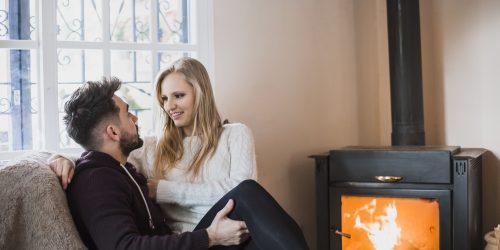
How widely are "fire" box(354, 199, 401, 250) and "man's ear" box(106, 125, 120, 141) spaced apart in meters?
1.25

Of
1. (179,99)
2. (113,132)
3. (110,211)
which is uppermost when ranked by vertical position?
(179,99)

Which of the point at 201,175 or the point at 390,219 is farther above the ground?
the point at 201,175

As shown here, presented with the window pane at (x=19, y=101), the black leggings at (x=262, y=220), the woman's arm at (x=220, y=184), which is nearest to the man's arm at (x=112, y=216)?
the black leggings at (x=262, y=220)

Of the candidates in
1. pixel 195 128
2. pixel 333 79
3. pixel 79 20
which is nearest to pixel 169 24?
pixel 79 20

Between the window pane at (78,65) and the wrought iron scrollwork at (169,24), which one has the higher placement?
the wrought iron scrollwork at (169,24)

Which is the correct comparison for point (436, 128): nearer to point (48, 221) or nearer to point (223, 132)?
point (223, 132)

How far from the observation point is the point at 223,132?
2377mm

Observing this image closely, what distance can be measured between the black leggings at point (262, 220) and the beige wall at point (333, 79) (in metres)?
1.00

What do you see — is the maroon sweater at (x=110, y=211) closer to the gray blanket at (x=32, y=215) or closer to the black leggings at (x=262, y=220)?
the gray blanket at (x=32, y=215)

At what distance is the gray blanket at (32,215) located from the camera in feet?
5.18

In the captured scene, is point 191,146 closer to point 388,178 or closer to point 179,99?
point 179,99

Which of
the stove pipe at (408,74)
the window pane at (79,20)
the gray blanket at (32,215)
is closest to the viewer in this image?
the gray blanket at (32,215)

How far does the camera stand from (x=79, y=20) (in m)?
2.58

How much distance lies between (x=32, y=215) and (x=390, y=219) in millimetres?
1578
